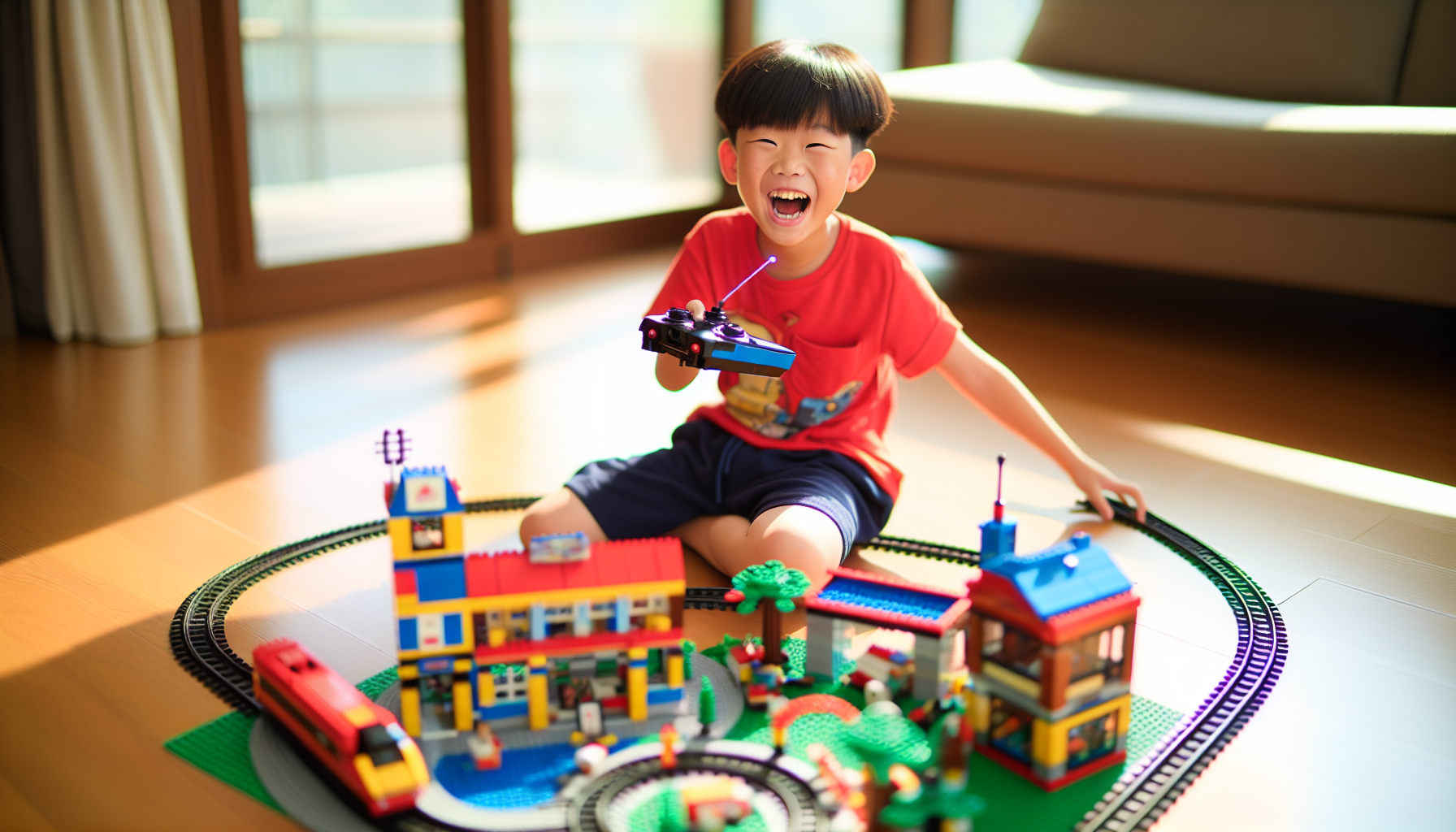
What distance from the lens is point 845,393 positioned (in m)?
1.28

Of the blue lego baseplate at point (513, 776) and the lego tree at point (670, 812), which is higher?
the lego tree at point (670, 812)

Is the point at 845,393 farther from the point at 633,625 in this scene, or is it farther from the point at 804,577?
the point at 633,625

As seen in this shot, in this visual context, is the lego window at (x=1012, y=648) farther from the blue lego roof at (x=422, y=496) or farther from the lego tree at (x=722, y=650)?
the blue lego roof at (x=422, y=496)

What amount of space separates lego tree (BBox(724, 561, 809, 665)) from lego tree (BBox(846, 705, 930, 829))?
14cm

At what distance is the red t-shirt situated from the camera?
4.13 feet

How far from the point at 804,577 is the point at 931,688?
129 mm

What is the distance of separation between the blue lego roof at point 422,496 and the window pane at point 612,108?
174 cm

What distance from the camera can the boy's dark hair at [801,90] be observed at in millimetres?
1130

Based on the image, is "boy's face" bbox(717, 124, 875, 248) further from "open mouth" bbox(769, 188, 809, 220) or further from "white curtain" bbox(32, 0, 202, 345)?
"white curtain" bbox(32, 0, 202, 345)

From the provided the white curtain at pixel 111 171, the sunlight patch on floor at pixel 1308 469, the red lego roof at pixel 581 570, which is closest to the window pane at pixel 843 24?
the white curtain at pixel 111 171

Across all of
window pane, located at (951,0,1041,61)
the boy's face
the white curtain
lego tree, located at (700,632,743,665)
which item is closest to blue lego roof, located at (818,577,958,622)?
lego tree, located at (700,632,743,665)

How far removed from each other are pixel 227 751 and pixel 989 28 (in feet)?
9.11

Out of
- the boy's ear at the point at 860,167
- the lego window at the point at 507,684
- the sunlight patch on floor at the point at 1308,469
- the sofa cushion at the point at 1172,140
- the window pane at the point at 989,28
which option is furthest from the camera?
the window pane at the point at 989,28

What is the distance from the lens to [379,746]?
85 cm
